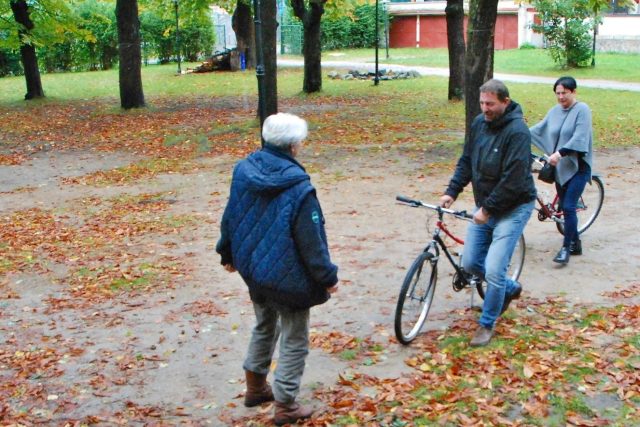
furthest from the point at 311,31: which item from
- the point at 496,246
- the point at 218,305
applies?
the point at 496,246

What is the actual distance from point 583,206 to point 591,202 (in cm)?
66

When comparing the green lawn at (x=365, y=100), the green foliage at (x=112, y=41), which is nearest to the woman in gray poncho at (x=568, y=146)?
the green lawn at (x=365, y=100)

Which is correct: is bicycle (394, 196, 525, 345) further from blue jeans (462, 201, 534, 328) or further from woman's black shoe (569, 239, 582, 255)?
woman's black shoe (569, 239, 582, 255)

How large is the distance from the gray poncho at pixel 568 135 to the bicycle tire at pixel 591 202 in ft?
3.09

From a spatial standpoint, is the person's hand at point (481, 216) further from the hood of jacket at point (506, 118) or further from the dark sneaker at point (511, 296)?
the dark sneaker at point (511, 296)

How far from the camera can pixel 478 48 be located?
1265 centimetres

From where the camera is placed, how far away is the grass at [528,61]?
29.3 metres

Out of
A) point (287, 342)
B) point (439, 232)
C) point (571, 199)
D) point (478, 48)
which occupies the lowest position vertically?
point (287, 342)

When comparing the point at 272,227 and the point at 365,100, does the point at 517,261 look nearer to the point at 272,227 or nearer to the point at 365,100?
the point at 272,227

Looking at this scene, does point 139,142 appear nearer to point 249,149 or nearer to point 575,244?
point 249,149

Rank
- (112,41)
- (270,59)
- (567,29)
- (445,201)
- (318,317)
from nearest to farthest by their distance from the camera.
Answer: (445,201) → (318,317) → (270,59) → (567,29) → (112,41)

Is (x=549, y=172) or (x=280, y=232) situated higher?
Result: (x=280, y=232)

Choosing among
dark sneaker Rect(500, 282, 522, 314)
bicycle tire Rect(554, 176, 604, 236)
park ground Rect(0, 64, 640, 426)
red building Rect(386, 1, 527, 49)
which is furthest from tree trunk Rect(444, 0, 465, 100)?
red building Rect(386, 1, 527, 49)

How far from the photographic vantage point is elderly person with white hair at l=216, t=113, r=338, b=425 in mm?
4371
